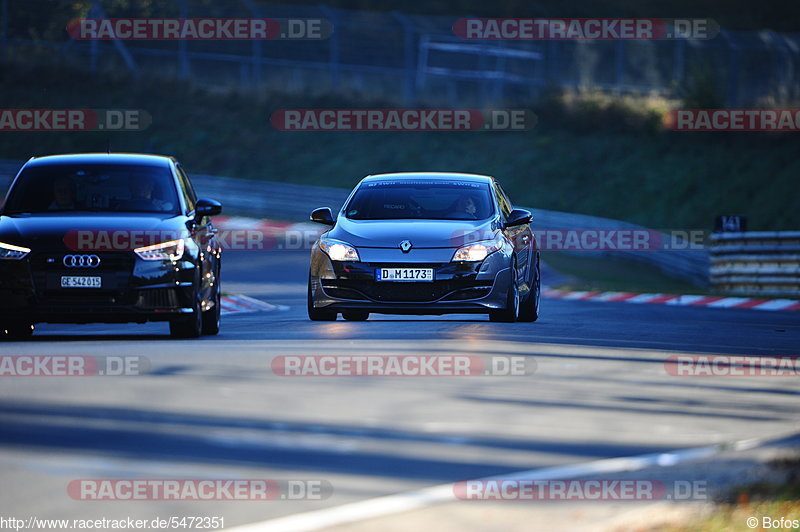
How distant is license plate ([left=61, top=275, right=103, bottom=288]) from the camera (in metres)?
13.5

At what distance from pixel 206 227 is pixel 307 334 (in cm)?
156

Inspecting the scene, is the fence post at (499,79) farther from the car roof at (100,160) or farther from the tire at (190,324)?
the tire at (190,324)

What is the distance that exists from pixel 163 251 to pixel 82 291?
79 cm

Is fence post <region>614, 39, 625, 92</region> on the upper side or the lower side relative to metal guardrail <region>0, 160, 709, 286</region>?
upper

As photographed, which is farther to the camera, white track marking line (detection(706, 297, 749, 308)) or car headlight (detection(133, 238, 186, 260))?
white track marking line (detection(706, 297, 749, 308))

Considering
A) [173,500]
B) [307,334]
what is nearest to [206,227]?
[307,334]

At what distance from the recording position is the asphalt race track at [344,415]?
7121 millimetres

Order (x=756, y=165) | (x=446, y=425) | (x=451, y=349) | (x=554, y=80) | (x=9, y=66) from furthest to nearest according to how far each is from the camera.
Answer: (x=9, y=66) → (x=554, y=80) → (x=756, y=165) → (x=451, y=349) → (x=446, y=425)

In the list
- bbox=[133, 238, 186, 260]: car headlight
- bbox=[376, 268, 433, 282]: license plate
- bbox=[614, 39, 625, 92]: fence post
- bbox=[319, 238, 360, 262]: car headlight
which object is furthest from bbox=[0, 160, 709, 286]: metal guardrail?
bbox=[133, 238, 186, 260]: car headlight

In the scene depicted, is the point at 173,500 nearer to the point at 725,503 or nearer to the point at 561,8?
the point at 725,503

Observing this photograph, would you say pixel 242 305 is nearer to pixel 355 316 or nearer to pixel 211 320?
pixel 355 316

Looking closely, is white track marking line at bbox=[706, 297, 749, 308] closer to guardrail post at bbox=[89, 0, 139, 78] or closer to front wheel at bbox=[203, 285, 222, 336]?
front wheel at bbox=[203, 285, 222, 336]

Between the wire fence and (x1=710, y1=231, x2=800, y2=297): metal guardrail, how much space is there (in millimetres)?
15551

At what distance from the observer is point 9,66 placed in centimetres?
5728
